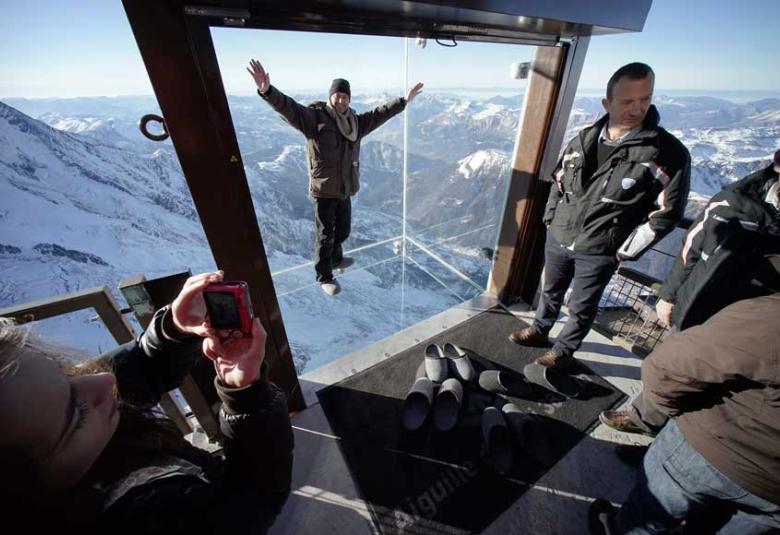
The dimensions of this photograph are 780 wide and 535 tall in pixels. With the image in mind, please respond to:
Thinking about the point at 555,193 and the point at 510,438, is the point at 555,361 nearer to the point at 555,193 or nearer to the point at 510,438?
the point at 510,438

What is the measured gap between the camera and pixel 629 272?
2.11m

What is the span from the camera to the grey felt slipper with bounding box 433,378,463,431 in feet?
5.82

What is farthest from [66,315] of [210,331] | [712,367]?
[712,367]

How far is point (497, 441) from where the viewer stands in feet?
5.48

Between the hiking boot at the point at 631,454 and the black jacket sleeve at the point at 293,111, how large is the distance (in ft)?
8.94

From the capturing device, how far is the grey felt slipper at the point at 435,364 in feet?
6.67

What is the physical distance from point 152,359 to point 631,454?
7.82 feet

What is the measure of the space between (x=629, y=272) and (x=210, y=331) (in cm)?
265

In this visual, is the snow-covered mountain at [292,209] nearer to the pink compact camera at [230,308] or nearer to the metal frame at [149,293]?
the metal frame at [149,293]

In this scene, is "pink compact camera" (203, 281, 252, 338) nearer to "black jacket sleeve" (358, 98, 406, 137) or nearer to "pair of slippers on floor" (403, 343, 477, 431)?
"pair of slippers on floor" (403, 343, 477, 431)

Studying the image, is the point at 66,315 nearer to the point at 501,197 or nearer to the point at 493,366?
the point at 493,366

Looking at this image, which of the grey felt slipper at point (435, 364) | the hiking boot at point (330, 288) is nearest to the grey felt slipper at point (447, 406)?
the grey felt slipper at point (435, 364)

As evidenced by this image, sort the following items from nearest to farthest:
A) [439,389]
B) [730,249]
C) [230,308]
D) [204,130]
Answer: [230,308], [204,130], [730,249], [439,389]

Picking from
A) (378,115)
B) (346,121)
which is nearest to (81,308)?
(346,121)
